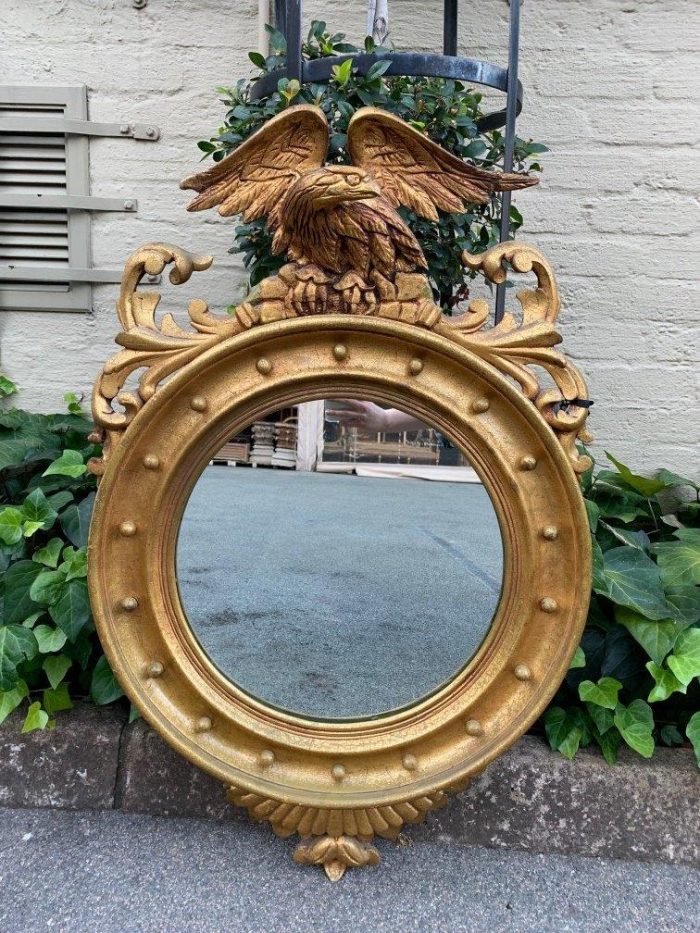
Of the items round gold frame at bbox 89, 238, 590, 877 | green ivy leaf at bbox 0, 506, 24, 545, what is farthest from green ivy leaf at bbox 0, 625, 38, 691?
round gold frame at bbox 89, 238, 590, 877

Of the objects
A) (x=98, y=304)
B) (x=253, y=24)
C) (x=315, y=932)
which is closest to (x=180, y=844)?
(x=315, y=932)

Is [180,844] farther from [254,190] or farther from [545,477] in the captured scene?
[254,190]

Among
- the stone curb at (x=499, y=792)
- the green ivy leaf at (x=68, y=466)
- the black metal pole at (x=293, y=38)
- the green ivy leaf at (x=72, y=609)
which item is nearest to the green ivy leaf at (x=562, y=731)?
the stone curb at (x=499, y=792)

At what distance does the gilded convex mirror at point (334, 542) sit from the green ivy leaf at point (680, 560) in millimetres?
279

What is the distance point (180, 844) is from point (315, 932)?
0.22 meters

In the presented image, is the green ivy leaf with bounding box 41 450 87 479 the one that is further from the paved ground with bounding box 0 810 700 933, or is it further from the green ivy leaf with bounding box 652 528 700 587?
the green ivy leaf with bounding box 652 528 700 587

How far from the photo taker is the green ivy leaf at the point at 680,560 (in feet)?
3.14

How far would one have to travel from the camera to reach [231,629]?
2.73ft

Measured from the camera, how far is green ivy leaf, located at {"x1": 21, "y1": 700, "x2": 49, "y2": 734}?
924mm

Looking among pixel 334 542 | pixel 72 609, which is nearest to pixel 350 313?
pixel 334 542

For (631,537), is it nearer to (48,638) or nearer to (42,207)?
(48,638)

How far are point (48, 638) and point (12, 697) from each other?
9 cm

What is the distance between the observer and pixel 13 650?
0.94 m

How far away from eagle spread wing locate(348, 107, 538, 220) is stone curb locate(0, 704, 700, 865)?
73cm
